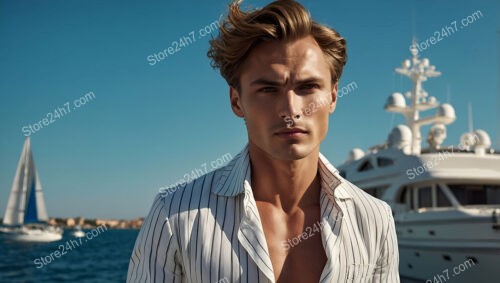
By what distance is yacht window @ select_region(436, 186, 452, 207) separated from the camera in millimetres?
15898

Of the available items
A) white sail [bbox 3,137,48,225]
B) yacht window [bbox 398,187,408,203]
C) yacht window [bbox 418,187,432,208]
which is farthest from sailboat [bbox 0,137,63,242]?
yacht window [bbox 418,187,432,208]

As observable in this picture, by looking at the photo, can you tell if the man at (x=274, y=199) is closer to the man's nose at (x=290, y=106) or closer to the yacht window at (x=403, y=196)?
the man's nose at (x=290, y=106)

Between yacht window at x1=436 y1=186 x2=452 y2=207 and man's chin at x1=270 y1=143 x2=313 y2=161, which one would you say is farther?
yacht window at x1=436 y1=186 x2=452 y2=207

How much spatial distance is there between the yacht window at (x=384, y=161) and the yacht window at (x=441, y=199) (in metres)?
2.55

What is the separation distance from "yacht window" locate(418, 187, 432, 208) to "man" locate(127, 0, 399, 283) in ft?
50.7

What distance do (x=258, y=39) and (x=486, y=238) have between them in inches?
520

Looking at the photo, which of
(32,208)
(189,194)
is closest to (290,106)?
(189,194)

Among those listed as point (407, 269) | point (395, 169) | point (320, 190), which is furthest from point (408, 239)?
point (320, 190)

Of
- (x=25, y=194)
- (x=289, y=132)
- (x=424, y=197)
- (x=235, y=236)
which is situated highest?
(x=25, y=194)

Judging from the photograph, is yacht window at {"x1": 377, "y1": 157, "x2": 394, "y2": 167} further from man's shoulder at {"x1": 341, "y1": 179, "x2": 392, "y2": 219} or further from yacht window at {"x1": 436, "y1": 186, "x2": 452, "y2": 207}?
man's shoulder at {"x1": 341, "y1": 179, "x2": 392, "y2": 219}

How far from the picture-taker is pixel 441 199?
635 inches

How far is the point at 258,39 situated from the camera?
1984mm

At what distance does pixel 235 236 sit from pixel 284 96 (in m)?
0.59

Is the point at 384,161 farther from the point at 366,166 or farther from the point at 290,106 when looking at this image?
the point at 290,106
